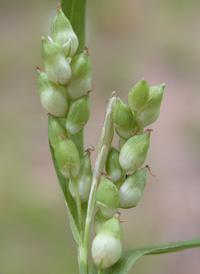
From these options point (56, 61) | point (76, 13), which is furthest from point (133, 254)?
point (76, 13)

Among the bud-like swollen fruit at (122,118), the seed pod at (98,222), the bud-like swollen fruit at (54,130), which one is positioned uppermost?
the bud-like swollen fruit at (122,118)

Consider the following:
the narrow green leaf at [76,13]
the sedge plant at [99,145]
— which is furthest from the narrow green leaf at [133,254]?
the narrow green leaf at [76,13]

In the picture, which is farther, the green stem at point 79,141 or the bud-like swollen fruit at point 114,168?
the green stem at point 79,141

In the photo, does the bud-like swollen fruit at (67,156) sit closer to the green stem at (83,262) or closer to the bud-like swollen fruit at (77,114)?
the bud-like swollen fruit at (77,114)

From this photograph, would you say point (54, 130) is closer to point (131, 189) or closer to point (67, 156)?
point (67, 156)

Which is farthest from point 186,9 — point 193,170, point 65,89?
point 65,89

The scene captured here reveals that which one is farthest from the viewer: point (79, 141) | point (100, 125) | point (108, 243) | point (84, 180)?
point (100, 125)

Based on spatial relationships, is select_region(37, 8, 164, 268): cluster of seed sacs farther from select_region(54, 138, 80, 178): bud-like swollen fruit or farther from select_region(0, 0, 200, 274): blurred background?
select_region(0, 0, 200, 274): blurred background

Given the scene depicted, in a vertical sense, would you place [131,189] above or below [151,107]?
below
